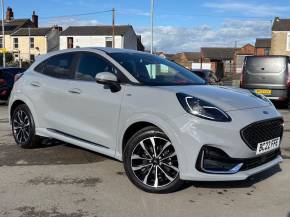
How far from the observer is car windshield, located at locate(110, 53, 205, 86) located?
548 centimetres

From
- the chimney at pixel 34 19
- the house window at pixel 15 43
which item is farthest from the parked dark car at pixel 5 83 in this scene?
the chimney at pixel 34 19

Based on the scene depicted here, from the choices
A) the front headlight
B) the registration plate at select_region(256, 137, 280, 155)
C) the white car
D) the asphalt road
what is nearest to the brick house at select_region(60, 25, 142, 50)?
the white car

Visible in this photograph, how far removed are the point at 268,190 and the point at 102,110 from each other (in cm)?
220

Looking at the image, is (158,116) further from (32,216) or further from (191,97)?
(32,216)

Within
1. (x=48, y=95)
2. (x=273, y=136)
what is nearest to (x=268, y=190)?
(x=273, y=136)

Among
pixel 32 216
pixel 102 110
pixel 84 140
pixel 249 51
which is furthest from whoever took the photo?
pixel 249 51

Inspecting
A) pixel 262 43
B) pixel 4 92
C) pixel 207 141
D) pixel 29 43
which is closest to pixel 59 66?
pixel 207 141

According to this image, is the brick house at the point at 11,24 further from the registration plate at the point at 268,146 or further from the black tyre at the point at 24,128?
the registration plate at the point at 268,146

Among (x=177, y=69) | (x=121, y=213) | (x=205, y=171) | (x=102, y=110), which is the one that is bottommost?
(x=121, y=213)

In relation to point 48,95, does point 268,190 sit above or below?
below

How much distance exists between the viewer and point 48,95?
6.36 meters

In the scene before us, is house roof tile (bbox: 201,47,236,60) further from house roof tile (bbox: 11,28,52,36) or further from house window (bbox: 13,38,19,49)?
house window (bbox: 13,38,19,49)

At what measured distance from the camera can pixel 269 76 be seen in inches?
544

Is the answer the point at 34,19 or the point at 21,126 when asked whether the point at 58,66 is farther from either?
the point at 34,19
